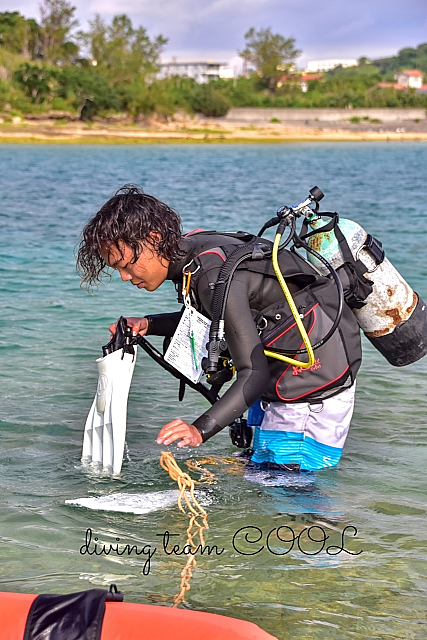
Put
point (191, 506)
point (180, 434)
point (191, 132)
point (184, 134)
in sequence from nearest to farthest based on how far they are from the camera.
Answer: point (180, 434) → point (191, 506) → point (184, 134) → point (191, 132)

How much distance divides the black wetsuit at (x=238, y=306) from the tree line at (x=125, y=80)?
83.9 meters

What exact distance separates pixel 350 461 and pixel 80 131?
7647 cm

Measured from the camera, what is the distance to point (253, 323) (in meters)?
3.52

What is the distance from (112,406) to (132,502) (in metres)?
0.55

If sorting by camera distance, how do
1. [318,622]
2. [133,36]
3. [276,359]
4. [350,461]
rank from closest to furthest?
[318,622], [276,359], [350,461], [133,36]

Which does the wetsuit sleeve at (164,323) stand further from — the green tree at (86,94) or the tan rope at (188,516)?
the green tree at (86,94)

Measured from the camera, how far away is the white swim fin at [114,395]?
14.4 ft

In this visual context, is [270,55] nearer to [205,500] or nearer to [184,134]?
[184,134]

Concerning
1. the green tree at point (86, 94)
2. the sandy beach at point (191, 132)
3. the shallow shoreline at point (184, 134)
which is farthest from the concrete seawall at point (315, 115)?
the green tree at point (86, 94)

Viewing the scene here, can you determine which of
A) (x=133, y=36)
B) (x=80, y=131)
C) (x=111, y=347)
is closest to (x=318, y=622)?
(x=111, y=347)

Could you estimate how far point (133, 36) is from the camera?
116 meters

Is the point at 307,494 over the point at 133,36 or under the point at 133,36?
under

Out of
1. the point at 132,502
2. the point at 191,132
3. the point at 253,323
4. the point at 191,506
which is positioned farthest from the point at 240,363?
the point at 191,132

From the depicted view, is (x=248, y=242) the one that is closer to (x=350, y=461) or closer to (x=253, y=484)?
(x=253, y=484)
